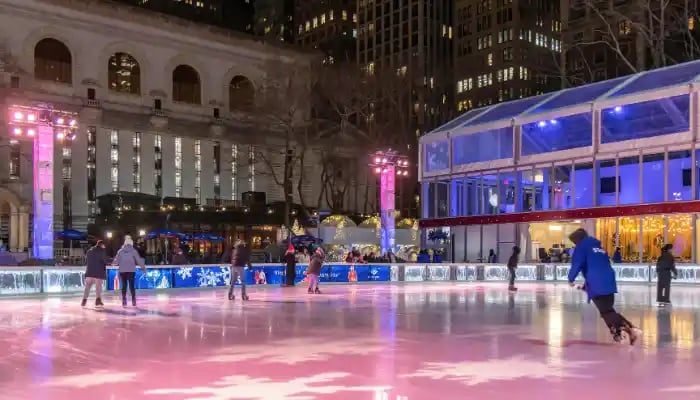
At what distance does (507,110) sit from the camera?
41.3 metres

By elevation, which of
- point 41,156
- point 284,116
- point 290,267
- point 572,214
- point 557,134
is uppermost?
point 284,116

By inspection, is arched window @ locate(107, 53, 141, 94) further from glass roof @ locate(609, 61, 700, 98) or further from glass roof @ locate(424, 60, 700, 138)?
glass roof @ locate(609, 61, 700, 98)

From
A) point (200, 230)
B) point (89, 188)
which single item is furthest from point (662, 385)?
point (89, 188)

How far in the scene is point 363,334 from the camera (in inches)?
441

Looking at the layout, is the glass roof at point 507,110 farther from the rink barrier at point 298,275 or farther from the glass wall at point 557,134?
the rink barrier at point 298,275

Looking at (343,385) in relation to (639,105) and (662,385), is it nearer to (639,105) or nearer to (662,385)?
(662,385)

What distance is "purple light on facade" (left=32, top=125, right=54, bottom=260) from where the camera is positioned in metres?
21.8

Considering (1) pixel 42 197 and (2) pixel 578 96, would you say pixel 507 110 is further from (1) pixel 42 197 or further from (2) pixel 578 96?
(1) pixel 42 197

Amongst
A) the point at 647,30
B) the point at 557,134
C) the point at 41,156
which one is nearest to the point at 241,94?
the point at 557,134

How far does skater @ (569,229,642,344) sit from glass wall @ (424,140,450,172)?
33022 mm

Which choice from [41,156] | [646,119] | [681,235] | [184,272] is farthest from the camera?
[646,119]

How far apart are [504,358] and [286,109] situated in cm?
4429

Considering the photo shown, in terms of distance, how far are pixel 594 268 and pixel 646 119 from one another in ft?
85.7

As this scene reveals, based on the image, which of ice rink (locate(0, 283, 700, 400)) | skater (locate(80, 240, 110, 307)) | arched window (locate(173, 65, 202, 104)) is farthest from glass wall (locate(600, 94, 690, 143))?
arched window (locate(173, 65, 202, 104))
